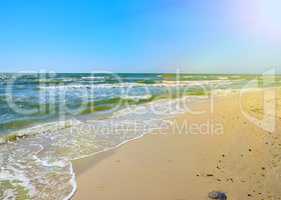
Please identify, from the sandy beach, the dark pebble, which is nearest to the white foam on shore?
the sandy beach

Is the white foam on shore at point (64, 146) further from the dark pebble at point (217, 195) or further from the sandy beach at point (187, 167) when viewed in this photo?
the dark pebble at point (217, 195)

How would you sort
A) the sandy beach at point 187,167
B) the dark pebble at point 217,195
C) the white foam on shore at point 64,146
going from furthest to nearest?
the white foam on shore at point 64,146, the sandy beach at point 187,167, the dark pebble at point 217,195

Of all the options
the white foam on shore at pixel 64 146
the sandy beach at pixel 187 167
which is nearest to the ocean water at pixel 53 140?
the white foam on shore at pixel 64 146

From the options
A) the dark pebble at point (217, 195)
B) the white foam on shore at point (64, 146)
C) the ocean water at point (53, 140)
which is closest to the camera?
the dark pebble at point (217, 195)

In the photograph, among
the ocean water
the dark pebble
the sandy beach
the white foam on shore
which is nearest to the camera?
the dark pebble

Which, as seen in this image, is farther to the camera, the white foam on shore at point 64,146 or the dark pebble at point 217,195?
the white foam on shore at point 64,146

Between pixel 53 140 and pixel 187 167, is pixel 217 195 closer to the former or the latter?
pixel 187 167

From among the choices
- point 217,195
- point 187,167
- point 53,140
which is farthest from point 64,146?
point 217,195

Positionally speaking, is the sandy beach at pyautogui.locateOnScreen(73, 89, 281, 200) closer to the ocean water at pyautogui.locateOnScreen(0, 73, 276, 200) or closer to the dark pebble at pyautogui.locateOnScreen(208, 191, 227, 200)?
the dark pebble at pyautogui.locateOnScreen(208, 191, 227, 200)
